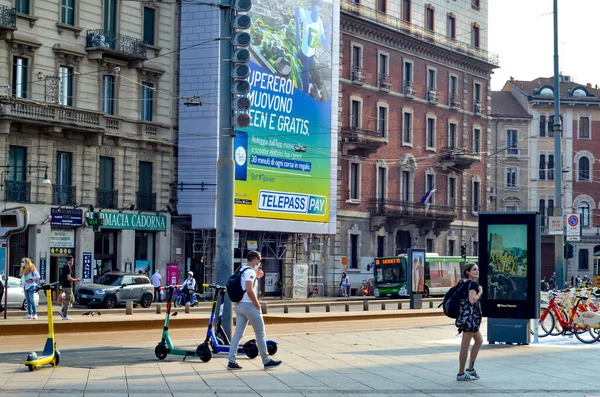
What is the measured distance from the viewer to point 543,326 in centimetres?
2427

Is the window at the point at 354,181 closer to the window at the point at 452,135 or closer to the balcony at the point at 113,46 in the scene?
the window at the point at 452,135

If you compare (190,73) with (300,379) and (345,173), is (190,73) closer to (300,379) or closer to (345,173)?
(345,173)

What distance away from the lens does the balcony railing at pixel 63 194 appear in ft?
143

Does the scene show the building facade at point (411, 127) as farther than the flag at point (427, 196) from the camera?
No

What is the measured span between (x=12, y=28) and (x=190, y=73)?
11.0 m

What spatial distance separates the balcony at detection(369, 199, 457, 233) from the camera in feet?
204

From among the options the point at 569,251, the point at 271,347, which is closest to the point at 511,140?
the point at 569,251

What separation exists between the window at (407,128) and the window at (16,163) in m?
28.8

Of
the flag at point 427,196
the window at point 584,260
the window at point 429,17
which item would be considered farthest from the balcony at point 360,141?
the window at point 584,260

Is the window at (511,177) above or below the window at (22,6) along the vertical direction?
below

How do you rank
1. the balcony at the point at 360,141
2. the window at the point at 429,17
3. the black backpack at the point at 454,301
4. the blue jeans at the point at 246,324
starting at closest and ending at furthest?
the black backpack at the point at 454,301 → the blue jeans at the point at 246,324 → the balcony at the point at 360,141 → the window at the point at 429,17

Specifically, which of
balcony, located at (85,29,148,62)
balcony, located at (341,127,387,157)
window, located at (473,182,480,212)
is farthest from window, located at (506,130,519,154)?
balcony, located at (85,29,148,62)

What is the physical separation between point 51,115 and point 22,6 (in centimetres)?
460

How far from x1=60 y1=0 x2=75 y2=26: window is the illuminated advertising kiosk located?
27910mm
